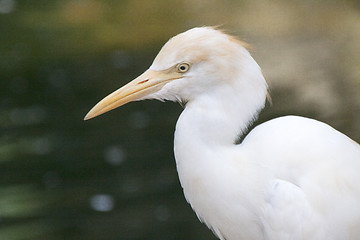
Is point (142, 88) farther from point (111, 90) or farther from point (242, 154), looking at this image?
point (111, 90)

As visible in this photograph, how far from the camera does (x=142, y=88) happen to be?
228 cm

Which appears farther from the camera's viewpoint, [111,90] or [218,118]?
[111,90]

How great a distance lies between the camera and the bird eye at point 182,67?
224cm

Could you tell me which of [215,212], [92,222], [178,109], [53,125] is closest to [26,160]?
[53,125]

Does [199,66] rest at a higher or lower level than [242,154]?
higher

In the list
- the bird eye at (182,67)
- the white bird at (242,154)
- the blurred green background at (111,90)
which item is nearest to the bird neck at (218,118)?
the white bird at (242,154)

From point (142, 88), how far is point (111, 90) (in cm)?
314

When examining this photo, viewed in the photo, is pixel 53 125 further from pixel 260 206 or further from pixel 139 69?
pixel 260 206

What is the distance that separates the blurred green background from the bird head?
1.81 meters

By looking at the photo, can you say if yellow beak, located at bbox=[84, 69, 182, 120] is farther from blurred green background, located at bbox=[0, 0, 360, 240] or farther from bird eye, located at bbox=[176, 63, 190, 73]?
blurred green background, located at bbox=[0, 0, 360, 240]

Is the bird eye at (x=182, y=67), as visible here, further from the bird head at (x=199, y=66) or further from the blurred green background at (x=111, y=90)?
the blurred green background at (x=111, y=90)

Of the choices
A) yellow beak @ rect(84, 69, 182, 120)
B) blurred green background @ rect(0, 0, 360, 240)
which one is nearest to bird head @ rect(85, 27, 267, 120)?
yellow beak @ rect(84, 69, 182, 120)

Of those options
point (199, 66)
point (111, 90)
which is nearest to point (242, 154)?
point (199, 66)

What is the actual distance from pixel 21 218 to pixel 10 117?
130 centimetres
